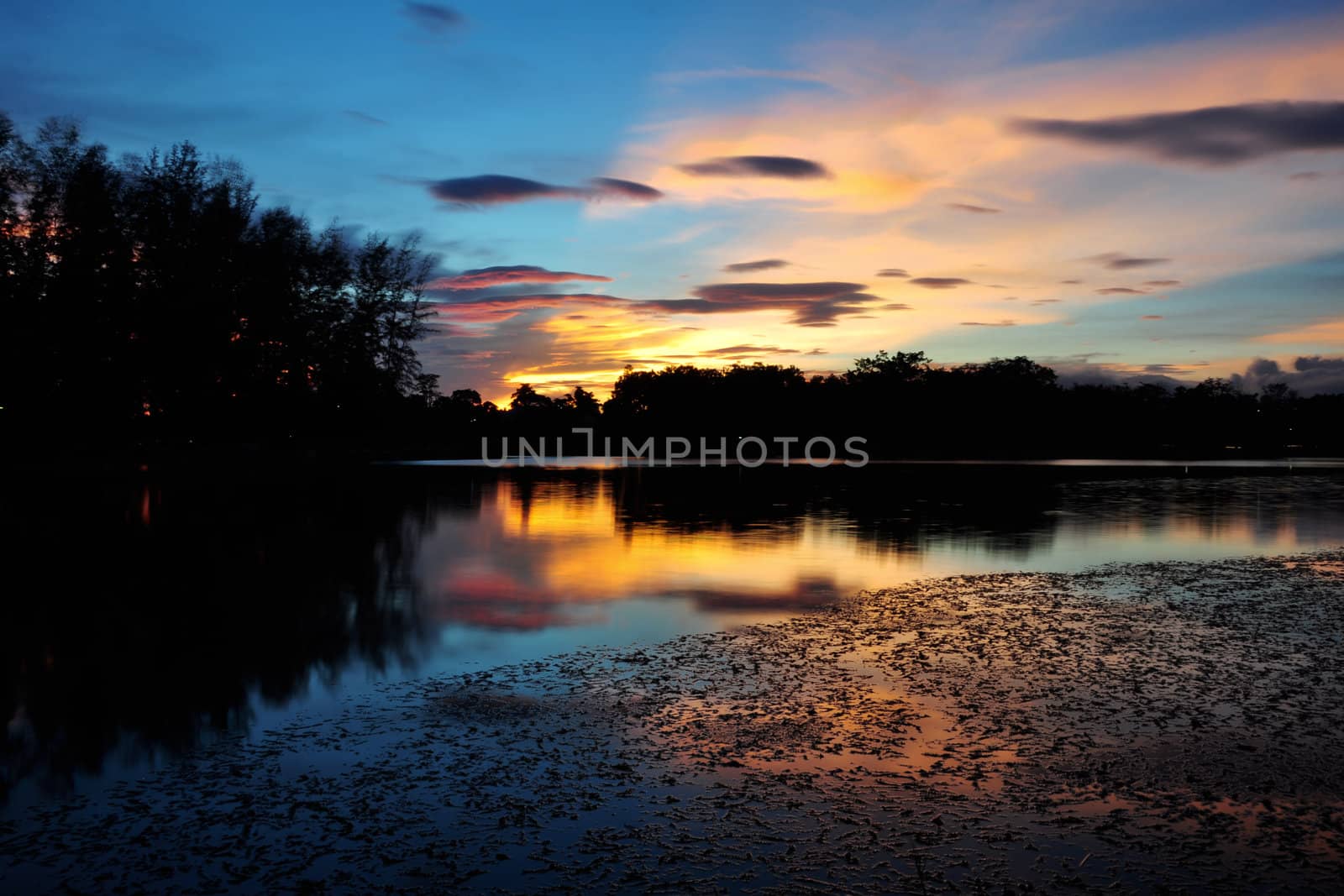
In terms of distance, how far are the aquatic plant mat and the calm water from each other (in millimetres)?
910

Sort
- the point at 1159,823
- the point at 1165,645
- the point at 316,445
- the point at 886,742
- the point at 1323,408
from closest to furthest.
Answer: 1. the point at 1159,823
2. the point at 886,742
3. the point at 1165,645
4. the point at 316,445
5. the point at 1323,408

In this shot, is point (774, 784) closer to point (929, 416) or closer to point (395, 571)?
point (395, 571)

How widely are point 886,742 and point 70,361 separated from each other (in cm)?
4405

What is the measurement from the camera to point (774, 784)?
18.2 feet

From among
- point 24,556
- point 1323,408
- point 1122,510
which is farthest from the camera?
point 1323,408

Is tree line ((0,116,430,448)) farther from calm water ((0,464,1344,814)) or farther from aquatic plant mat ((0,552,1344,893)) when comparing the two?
aquatic plant mat ((0,552,1344,893))

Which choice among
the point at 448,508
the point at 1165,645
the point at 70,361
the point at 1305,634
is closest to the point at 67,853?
the point at 1165,645

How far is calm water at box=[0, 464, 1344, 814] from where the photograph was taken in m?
7.36

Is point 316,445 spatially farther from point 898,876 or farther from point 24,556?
point 898,876

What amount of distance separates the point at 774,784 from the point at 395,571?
9.33 meters

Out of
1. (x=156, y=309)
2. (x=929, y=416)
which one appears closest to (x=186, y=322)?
(x=156, y=309)

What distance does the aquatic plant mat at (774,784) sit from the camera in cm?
450

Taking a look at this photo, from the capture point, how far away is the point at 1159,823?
502 cm

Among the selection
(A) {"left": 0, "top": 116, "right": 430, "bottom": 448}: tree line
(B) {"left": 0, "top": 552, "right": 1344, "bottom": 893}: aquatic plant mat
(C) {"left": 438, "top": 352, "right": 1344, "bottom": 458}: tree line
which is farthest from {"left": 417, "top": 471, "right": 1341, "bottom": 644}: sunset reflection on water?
(C) {"left": 438, "top": 352, "right": 1344, "bottom": 458}: tree line
